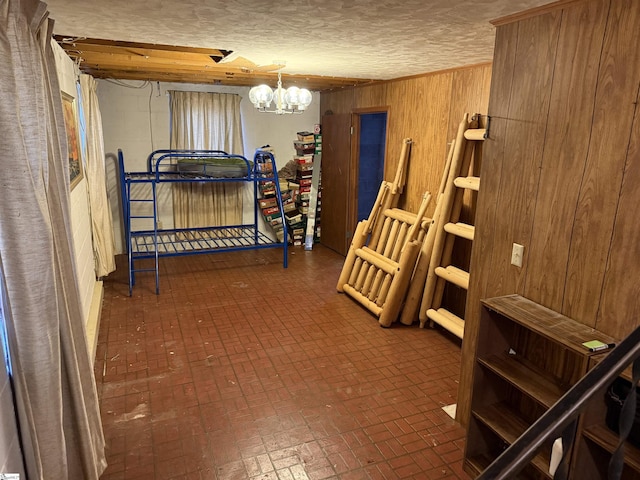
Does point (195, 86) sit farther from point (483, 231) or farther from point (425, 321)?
point (483, 231)

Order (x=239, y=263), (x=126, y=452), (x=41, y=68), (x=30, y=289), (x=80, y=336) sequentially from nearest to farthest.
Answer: (x=30, y=289), (x=41, y=68), (x=80, y=336), (x=126, y=452), (x=239, y=263)

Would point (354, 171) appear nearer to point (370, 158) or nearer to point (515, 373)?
point (370, 158)

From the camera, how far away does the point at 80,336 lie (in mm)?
1838

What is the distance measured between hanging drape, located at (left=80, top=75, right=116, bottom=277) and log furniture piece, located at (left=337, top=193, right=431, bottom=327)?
7.97 feet

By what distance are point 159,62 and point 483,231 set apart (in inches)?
122

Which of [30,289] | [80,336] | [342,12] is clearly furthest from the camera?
[342,12]

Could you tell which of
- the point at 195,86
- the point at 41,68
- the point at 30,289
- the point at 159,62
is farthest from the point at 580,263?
the point at 195,86

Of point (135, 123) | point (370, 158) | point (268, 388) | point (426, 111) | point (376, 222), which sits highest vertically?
point (426, 111)

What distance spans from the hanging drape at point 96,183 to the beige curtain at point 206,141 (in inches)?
52.6

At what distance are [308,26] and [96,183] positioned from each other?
294cm

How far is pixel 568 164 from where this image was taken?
1.89 metres

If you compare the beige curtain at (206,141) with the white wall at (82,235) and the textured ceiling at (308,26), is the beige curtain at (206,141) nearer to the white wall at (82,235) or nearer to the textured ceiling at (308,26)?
the white wall at (82,235)

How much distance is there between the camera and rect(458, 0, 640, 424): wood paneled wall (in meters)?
1.67

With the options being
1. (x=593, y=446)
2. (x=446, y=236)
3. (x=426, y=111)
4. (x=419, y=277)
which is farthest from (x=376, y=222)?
(x=593, y=446)
